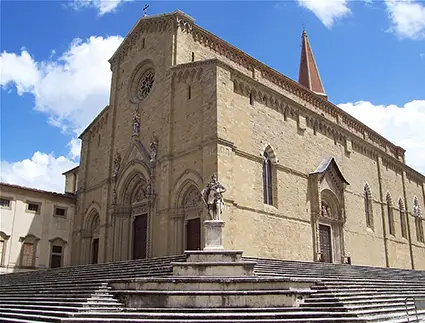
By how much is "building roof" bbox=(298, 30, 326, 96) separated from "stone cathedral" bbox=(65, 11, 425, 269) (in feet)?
33.9

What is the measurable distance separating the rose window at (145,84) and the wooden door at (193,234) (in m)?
8.92

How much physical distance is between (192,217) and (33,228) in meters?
12.0

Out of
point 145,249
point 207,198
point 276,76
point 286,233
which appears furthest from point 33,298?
point 276,76

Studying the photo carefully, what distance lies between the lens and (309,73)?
1702 inches

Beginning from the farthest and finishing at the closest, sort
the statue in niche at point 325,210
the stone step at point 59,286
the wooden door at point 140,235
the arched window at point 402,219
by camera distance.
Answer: the arched window at point 402,219 → the statue in niche at point 325,210 → the wooden door at point 140,235 → the stone step at point 59,286

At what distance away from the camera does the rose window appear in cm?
2608

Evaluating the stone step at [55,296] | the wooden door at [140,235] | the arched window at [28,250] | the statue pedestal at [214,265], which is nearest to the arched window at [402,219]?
the wooden door at [140,235]

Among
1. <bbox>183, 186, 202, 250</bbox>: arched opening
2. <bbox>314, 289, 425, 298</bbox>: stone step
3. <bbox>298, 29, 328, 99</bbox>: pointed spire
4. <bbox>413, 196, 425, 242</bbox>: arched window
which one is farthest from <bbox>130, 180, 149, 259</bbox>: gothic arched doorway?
<bbox>413, 196, 425, 242</bbox>: arched window

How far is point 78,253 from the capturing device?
2791 cm

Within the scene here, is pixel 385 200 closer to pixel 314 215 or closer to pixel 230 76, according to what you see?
pixel 314 215

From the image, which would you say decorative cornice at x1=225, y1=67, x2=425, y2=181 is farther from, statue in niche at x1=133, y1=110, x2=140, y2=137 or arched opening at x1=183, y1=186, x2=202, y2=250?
statue in niche at x1=133, y1=110, x2=140, y2=137

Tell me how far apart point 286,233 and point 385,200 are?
46.3 feet

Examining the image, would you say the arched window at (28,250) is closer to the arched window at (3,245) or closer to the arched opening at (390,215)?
the arched window at (3,245)

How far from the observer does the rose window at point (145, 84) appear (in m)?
26.1
